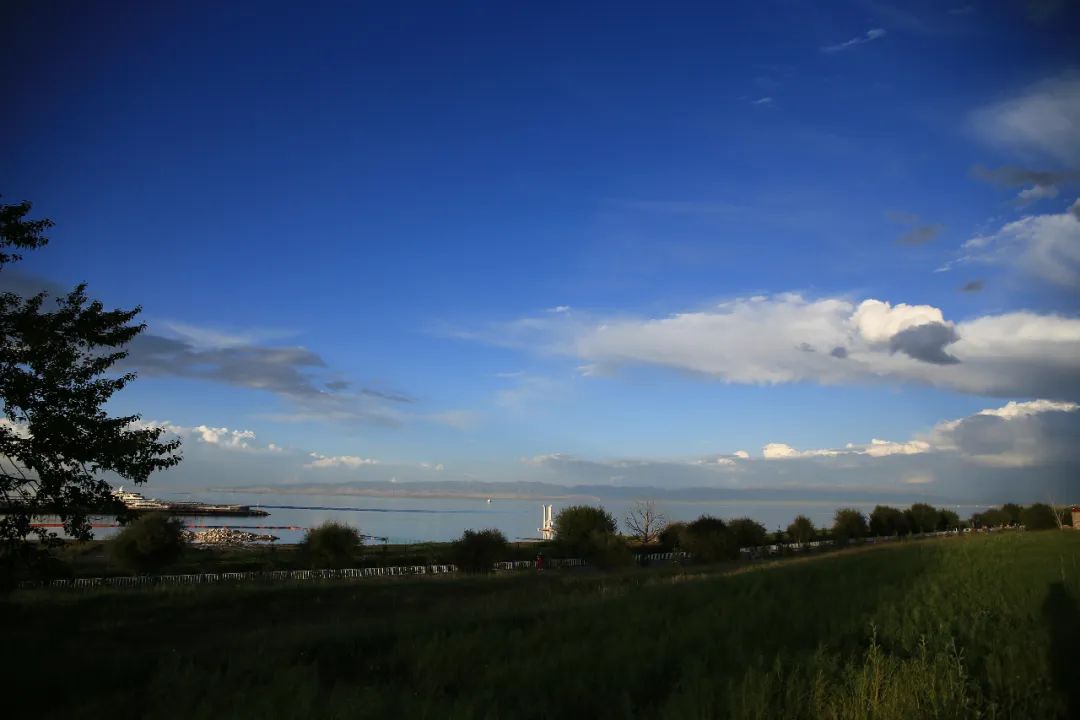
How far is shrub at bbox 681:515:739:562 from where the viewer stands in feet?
181

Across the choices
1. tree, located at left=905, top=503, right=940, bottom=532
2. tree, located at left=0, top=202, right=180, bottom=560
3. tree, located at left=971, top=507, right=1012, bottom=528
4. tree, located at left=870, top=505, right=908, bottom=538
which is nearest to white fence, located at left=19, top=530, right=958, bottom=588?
tree, located at left=0, top=202, right=180, bottom=560

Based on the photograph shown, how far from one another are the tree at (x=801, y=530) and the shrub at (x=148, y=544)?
63888mm

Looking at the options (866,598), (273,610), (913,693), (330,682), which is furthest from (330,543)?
(913,693)

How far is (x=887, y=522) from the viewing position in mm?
93188

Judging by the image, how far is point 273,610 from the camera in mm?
26141

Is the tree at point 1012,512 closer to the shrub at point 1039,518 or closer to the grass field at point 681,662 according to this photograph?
the shrub at point 1039,518

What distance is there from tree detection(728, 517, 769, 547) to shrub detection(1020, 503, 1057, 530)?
160ft

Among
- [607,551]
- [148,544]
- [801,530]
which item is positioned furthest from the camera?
[801,530]

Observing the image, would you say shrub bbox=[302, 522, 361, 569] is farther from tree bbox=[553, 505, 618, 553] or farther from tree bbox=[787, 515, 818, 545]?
tree bbox=[787, 515, 818, 545]

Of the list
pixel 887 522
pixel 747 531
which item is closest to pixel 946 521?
pixel 887 522

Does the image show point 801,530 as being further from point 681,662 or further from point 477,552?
point 681,662

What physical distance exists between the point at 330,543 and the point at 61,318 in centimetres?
3281

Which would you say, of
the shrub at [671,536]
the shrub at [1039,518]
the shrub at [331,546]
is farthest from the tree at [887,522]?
the shrub at [331,546]

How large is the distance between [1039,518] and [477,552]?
83549mm
